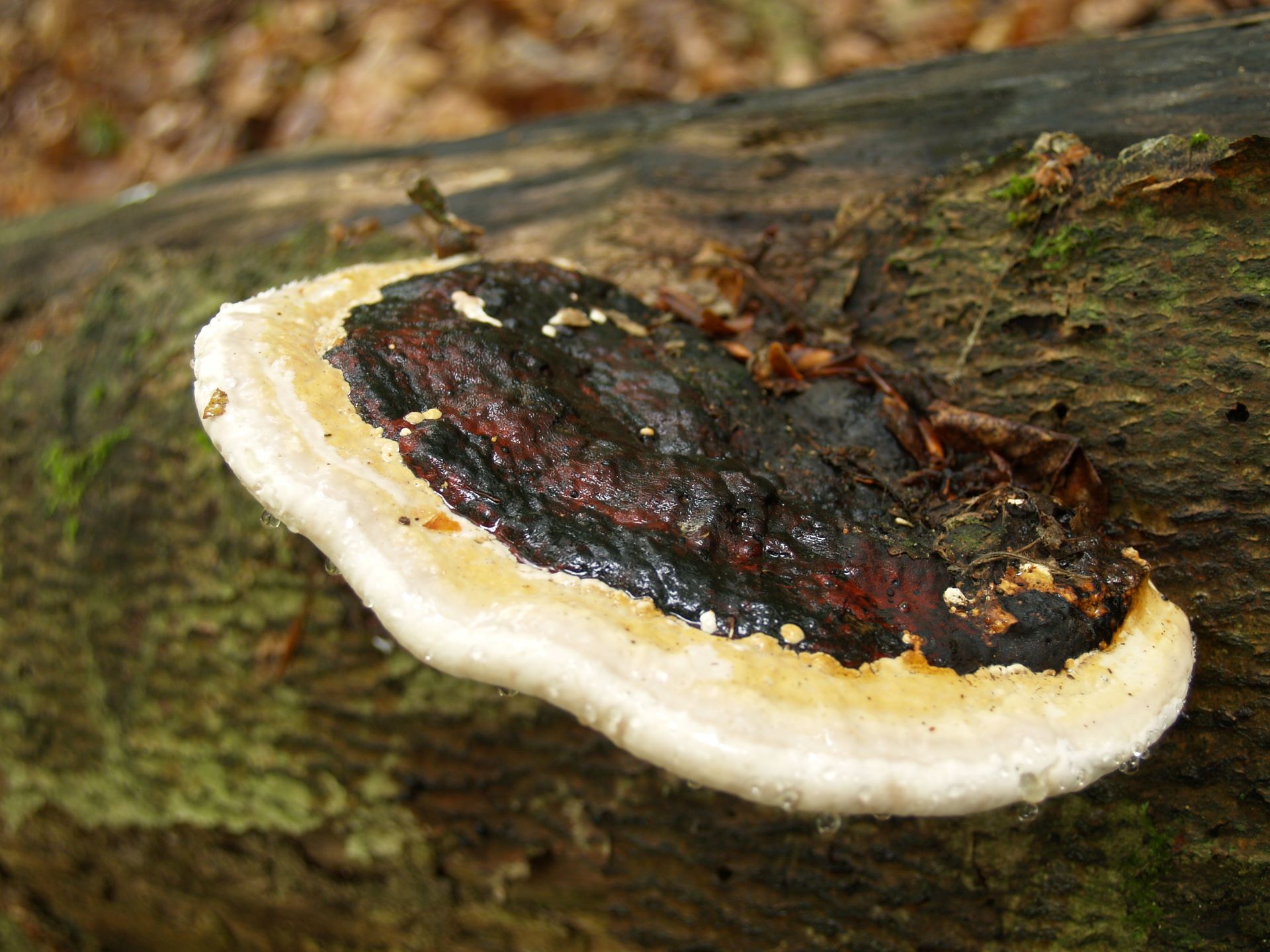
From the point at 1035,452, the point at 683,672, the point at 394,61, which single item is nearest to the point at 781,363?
the point at 1035,452

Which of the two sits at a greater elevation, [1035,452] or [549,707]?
[1035,452]

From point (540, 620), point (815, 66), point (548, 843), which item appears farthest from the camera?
point (815, 66)

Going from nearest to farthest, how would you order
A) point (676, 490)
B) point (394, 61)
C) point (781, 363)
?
1. point (676, 490)
2. point (781, 363)
3. point (394, 61)

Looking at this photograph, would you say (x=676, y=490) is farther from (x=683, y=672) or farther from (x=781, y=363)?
(x=781, y=363)

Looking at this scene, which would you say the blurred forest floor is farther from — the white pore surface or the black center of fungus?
the white pore surface

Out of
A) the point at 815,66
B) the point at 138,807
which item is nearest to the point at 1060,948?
the point at 138,807

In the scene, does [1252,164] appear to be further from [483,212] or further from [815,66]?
[815,66]
